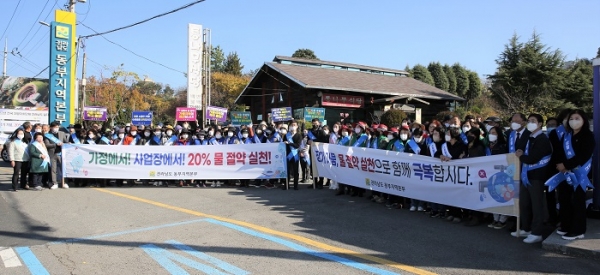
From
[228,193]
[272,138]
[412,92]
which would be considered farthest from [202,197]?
[412,92]

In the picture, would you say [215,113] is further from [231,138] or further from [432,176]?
[432,176]

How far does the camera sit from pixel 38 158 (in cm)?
1143

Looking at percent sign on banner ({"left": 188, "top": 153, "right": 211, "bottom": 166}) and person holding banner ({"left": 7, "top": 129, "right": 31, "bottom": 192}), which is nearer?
person holding banner ({"left": 7, "top": 129, "right": 31, "bottom": 192})

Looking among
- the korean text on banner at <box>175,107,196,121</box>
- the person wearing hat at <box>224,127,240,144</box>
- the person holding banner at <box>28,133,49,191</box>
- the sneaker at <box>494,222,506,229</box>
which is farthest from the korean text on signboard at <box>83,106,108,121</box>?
the sneaker at <box>494,222,506,229</box>

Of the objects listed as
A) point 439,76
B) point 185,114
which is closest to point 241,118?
point 185,114

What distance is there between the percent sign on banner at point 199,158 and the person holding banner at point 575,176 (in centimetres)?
836

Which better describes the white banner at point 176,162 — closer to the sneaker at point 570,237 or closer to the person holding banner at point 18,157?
the person holding banner at point 18,157

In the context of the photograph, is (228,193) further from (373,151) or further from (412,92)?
(412,92)

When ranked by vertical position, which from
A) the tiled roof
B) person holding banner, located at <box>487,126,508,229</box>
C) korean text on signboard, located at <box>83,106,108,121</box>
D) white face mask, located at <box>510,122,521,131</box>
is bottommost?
person holding banner, located at <box>487,126,508,229</box>

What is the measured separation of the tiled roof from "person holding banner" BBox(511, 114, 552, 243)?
20.7 m

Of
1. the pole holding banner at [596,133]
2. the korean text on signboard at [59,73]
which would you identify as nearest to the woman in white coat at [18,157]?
the korean text on signboard at [59,73]

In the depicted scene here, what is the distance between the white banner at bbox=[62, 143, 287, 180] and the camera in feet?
38.0

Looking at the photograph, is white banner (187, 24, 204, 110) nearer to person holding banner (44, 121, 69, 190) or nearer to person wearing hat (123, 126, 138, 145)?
person wearing hat (123, 126, 138, 145)

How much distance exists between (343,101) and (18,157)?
20.3m
